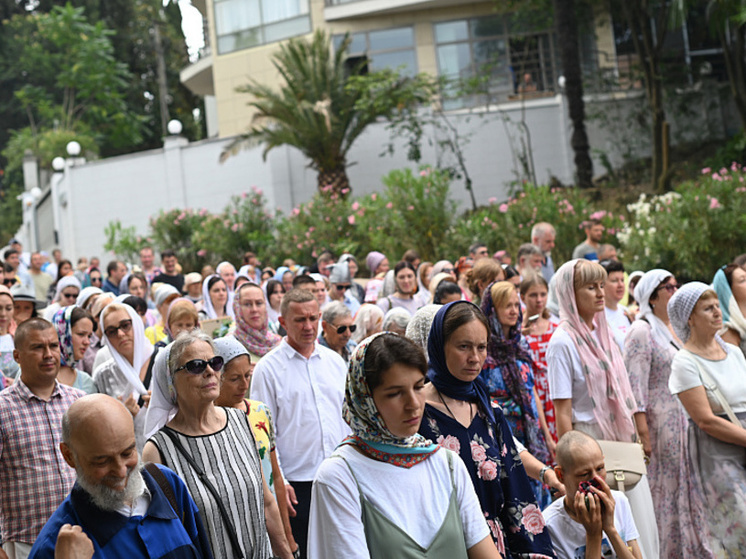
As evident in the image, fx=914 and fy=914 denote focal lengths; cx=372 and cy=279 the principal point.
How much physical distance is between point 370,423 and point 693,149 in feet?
79.0

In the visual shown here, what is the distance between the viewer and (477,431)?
13.6ft

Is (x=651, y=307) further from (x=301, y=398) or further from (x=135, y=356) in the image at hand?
(x=135, y=356)

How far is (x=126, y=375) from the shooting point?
262 inches

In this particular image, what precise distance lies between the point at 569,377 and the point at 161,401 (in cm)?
273

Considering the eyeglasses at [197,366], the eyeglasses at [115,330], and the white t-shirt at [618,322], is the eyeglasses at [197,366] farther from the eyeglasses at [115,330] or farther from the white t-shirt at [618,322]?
the white t-shirt at [618,322]

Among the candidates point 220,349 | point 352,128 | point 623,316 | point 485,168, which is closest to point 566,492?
point 220,349

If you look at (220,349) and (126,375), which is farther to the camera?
(126,375)

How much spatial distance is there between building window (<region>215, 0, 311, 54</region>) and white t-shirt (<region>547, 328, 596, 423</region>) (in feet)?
78.4

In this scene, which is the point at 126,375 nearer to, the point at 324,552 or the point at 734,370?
the point at 324,552

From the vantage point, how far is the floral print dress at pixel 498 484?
404cm

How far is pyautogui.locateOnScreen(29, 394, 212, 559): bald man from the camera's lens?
327cm

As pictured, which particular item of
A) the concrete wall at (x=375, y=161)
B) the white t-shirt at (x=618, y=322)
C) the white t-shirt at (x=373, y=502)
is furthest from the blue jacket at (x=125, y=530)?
the concrete wall at (x=375, y=161)

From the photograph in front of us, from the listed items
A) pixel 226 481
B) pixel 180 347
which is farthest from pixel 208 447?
pixel 180 347

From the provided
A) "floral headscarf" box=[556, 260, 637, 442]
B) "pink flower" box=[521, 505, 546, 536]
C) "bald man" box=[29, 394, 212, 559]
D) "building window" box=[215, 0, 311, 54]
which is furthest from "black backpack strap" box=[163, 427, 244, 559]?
"building window" box=[215, 0, 311, 54]
